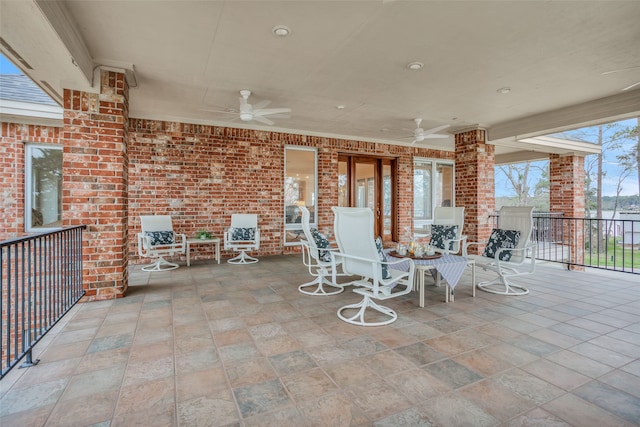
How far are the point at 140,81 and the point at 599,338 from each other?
5910 mm

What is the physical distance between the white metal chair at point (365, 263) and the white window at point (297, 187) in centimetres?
404

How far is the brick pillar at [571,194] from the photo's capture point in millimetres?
7941

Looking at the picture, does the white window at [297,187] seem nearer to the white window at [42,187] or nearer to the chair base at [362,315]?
the chair base at [362,315]

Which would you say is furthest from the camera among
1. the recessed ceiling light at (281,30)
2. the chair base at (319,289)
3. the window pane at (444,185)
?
the window pane at (444,185)

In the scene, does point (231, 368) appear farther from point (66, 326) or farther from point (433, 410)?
point (66, 326)

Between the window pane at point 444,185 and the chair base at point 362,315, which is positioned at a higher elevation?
the window pane at point 444,185

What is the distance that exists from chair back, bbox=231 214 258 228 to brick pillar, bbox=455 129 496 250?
4.60 m

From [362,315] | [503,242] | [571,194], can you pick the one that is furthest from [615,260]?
[362,315]

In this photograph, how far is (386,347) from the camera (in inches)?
99.2

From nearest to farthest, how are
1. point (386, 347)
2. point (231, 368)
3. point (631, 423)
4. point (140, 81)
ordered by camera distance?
point (631, 423) → point (231, 368) → point (386, 347) → point (140, 81)

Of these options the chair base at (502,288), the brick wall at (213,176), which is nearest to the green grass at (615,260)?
the chair base at (502,288)

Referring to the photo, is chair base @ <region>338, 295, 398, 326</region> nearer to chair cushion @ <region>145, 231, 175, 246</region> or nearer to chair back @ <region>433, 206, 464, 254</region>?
chair back @ <region>433, 206, 464, 254</region>

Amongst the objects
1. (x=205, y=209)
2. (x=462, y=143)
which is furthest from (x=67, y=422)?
(x=462, y=143)

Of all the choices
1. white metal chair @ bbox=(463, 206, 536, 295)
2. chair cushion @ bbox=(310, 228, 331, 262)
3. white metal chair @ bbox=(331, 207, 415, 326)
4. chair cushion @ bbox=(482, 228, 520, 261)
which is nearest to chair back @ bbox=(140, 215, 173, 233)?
chair cushion @ bbox=(310, 228, 331, 262)
